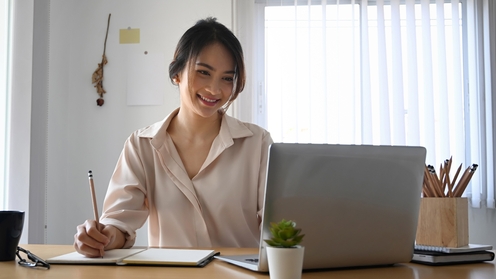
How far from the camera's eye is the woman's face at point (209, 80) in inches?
64.0

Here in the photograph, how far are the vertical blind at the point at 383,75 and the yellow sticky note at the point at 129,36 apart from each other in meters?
0.75

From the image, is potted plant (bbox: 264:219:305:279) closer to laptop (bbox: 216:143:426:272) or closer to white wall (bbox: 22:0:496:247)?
laptop (bbox: 216:143:426:272)

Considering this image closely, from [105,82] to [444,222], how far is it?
241 centimetres

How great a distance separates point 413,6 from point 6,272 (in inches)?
108

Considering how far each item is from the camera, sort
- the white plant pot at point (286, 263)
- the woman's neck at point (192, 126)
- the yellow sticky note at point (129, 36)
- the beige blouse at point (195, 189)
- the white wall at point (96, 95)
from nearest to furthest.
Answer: the white plant pot at point (286, 263) → the beige blouse at point (195, 189) → the woman's neck at point (192, 126) → the white wall at point (96, 95) → the yellow sticky note at point (129, 36)

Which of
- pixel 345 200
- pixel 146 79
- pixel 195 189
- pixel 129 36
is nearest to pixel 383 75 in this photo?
pixel 146 79

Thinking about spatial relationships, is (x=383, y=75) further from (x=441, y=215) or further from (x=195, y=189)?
(x=441, y=215)

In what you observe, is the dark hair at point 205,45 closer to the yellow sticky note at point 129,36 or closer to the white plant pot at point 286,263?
the white plant pot at point 286,263

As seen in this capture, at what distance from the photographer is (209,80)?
1.63 m

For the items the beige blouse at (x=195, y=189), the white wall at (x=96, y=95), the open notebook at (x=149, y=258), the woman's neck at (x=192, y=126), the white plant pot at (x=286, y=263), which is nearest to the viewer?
the white plant pot at (x=286, y=263)

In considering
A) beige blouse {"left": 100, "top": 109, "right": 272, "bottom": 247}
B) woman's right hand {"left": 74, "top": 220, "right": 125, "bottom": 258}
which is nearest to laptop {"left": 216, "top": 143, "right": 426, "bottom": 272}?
woman's right hand {"left": 74, "top": 220, "right": 125, "bottom": 258}

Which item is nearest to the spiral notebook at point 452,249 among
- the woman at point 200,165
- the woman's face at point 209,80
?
the woman at point 200,165

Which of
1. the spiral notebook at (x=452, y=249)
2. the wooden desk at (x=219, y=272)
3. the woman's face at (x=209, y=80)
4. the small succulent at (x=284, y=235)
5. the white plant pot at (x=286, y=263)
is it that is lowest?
the wooden desk at (x=219, y=272)

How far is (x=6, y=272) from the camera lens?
3.05 feet
